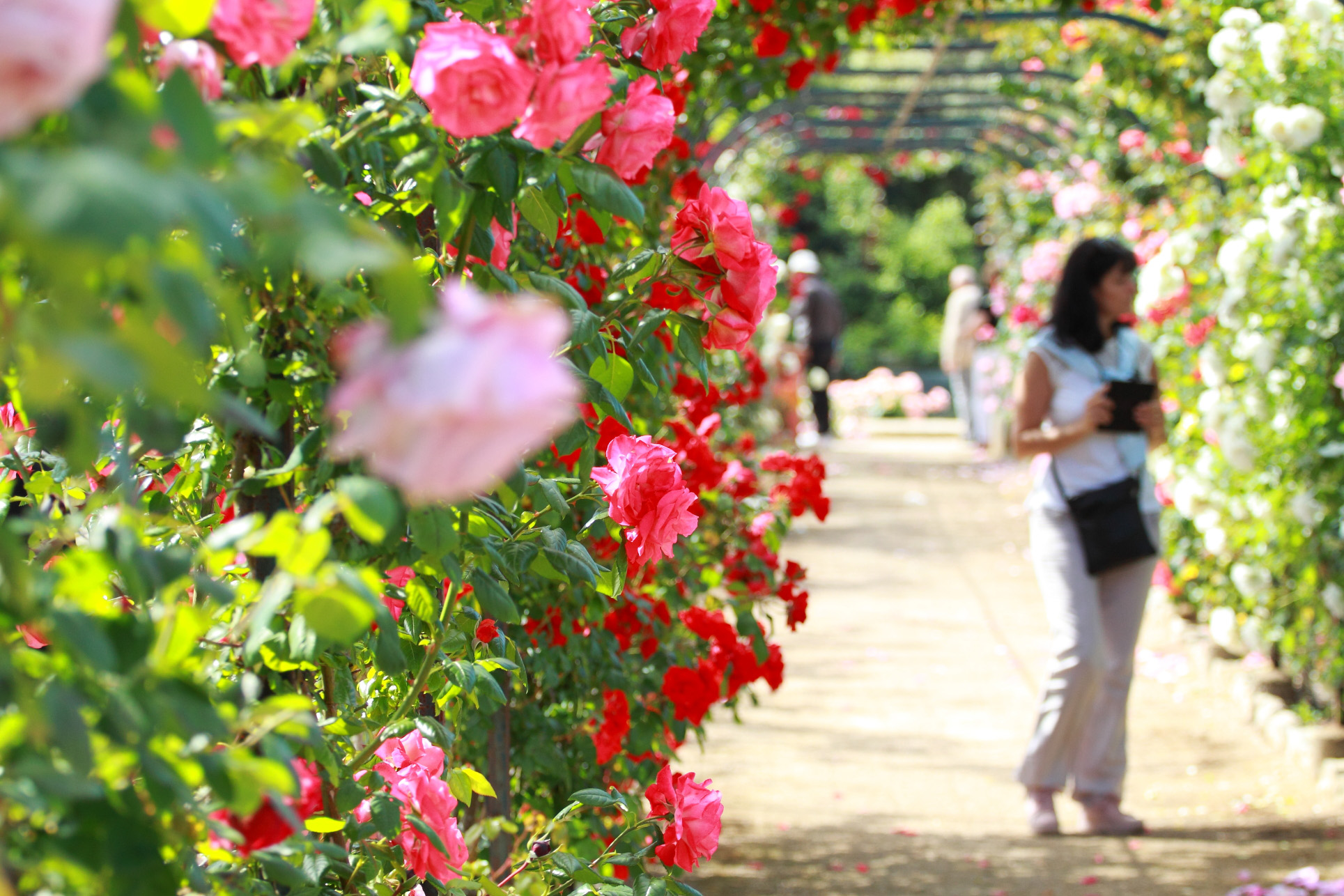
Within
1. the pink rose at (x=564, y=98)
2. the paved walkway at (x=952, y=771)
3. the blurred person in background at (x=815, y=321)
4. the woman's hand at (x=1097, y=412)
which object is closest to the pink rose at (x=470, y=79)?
the pink rose at (x=564, y=98)

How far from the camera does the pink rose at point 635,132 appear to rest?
0.97m

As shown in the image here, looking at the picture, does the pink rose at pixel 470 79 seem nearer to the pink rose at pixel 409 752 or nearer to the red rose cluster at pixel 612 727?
the pink rose at pixel 409 752

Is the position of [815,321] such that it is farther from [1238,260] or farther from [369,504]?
[369,504]

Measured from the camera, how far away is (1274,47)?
11.3 feet

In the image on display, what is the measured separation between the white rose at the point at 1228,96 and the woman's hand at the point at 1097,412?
1286 millimetres

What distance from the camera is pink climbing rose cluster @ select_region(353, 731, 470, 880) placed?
3.43 ft

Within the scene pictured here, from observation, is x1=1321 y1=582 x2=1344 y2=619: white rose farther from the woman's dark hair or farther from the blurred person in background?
the blurred person in background

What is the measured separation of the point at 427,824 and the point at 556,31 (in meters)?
0.65

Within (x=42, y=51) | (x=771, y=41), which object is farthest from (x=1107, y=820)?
(x=42, y=51)

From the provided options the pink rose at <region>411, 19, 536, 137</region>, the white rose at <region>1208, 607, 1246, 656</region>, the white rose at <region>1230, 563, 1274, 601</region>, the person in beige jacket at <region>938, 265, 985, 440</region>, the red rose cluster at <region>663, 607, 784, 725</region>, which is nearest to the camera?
the pink rose at <region>411, 19, 536, 137</region>

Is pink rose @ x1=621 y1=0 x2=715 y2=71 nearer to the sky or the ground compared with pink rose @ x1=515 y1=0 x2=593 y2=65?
nearer to the sky

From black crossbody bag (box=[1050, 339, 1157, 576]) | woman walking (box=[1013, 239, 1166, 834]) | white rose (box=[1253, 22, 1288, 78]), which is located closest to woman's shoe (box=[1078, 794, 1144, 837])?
woman walking (box=[1013, 239, 1166, 834])

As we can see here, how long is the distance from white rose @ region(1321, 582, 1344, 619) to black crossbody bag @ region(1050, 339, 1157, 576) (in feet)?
2.00

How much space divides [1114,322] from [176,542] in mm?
2667
